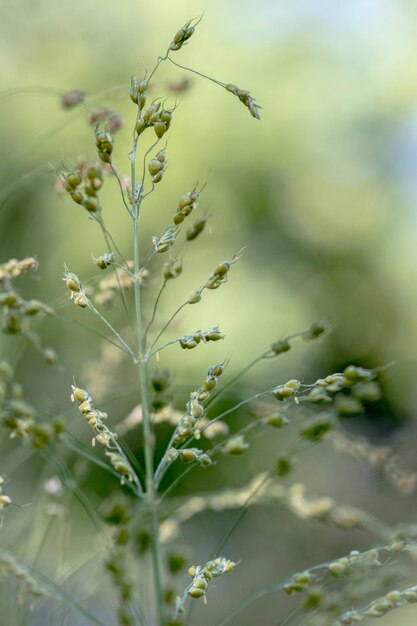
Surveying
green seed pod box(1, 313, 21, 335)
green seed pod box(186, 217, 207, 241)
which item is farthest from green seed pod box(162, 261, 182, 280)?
green seed pod box(1, 313, 21, 335)

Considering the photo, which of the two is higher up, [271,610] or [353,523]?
[271,610]

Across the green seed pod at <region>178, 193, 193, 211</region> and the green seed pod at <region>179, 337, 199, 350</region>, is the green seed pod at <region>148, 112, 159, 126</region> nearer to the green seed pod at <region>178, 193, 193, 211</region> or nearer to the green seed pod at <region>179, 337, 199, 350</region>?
the green seed pod at <region>178, 193, 193, 211</region>

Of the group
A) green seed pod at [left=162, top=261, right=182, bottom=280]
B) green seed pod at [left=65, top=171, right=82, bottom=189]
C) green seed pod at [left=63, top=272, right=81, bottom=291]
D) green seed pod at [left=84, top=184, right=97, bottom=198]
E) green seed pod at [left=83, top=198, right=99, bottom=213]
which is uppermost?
green seed pod at [left=65, top=171, right=82, bottom=189]

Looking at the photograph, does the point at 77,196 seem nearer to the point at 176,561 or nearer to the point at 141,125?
the point at 141,125

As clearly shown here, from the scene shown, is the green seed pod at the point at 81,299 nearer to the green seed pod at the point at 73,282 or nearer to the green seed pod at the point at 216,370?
the green seed pod at the point at 73,282

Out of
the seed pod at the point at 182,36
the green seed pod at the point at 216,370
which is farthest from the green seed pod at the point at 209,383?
the seed pod at the point at 182,36

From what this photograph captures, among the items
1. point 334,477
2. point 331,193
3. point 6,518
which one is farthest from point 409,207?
point 6,518

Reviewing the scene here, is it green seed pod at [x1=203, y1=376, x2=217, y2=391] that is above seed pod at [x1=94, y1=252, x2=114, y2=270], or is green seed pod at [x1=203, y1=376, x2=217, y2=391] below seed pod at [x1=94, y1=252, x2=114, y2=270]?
below

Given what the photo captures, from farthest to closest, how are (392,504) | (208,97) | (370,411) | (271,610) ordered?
(370,411) < (392,504) < (208,97) < (271,610)

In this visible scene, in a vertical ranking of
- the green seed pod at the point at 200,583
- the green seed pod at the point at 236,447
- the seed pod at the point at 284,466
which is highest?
the green seed pod at the point at 236,447

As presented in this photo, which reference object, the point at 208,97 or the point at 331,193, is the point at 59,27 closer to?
the point at 208,97

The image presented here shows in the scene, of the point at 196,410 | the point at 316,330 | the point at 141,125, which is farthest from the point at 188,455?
the point at 141,125
